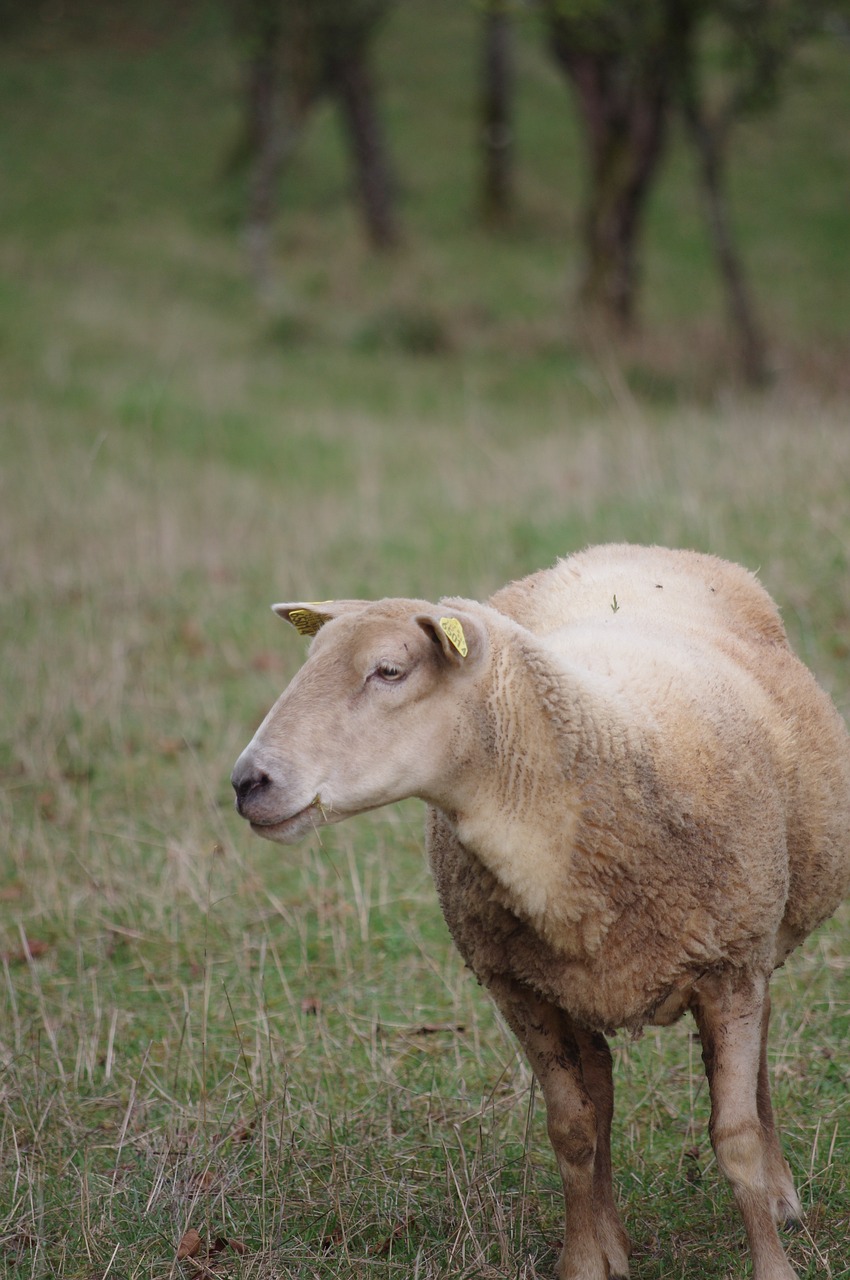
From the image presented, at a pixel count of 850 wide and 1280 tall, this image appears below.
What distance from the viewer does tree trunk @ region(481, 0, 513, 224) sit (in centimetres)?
2370

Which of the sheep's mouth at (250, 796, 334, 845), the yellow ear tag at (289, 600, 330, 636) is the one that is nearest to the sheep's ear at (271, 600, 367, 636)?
the yellow ear tag at (289, 600, 330, 636)

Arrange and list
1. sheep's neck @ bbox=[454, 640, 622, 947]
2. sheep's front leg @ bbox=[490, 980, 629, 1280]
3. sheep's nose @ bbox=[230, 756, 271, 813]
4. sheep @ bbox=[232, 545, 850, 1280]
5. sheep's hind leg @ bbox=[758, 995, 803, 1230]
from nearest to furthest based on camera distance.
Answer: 1. sheep's nose @ bbox=[230, 756, 271, 813]
2. sheep @ bbox=[232, 545, 850, 1280]
3. sheep's neck @ bbox=[454, 640, 622, 947]
4. sheep's front leg @ bbox=[490, 980, 629, 1280]
5. sheep's hind leg @ bbox=[758, 995, 803, 1230]

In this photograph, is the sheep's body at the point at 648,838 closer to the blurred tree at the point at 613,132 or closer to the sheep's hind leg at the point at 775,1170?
the sheep's hind leg at the point at 775,1170

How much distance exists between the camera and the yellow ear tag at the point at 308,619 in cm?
288

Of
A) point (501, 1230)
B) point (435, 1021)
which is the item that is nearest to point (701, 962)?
point (501, 1230)

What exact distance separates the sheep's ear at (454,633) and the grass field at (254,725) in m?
1.34

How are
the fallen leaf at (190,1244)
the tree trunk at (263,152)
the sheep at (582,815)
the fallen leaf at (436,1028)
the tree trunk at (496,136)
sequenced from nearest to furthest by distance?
1. the sheep at (582,815)
2. the fallen leaf at (190,1244)
3. the fallen leaf at (436,1028)
4. the tree trunk at (263,152)
5. the tree trunk at (496,136)

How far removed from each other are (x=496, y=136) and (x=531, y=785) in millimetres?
23089

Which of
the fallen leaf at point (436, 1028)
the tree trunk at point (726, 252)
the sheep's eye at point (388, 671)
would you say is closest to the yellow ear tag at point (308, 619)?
the sheep's eye at point (388, 671)

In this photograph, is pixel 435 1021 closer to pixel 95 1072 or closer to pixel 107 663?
pixel 95 1072

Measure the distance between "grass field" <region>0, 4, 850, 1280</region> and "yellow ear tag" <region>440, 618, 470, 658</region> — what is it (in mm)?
1378

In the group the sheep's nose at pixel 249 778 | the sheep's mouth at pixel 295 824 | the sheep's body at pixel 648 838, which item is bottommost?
the sheep's body at pixel 648 838

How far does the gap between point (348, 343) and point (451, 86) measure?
1663 centimetres

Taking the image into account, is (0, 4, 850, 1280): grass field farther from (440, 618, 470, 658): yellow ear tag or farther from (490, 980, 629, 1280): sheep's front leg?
(440, 618, 470, 658): yellow ear tag
